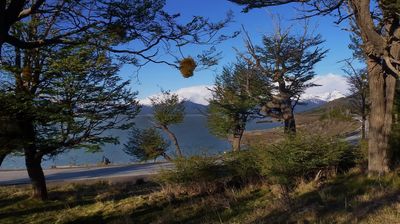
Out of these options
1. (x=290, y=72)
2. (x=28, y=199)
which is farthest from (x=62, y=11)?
(x=290, y=72)

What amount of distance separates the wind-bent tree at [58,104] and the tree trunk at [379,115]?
264 inches

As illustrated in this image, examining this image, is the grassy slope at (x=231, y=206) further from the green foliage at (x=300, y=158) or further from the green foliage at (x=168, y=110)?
the green foliage at (x=168, y=110)

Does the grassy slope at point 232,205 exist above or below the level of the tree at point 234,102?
below

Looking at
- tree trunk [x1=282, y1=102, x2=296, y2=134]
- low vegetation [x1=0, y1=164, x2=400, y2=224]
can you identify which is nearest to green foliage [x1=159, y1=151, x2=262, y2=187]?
low vegetation [x1=0, y1=164, x2=400, y2=224]

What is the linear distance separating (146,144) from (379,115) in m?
36.8

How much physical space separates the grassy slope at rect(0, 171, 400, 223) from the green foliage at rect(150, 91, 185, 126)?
94.8 ft

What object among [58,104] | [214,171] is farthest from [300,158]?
[58,104]

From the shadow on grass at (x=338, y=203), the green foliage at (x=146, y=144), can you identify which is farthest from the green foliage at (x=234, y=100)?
the shadow on grass at (x=338, y=203)

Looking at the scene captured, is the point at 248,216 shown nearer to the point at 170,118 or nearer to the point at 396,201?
the point at 396,201

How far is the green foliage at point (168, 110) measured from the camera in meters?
45.2

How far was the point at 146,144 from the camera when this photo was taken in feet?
155

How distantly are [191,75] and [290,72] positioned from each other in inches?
980

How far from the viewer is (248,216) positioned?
8.45m

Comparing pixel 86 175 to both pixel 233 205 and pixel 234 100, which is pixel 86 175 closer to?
pixel 234 100
